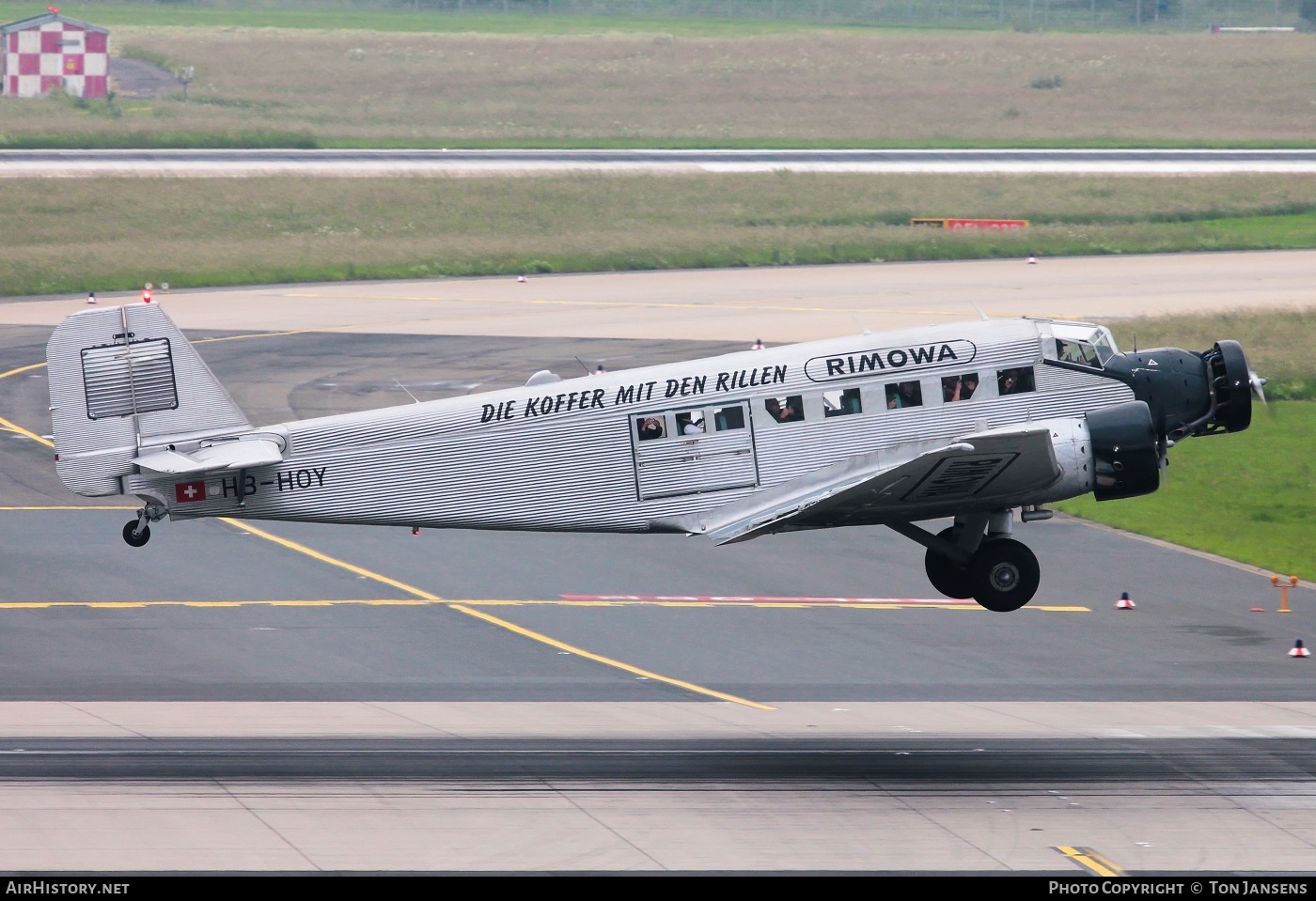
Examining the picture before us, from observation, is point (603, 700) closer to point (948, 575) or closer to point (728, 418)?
point (948, 575)

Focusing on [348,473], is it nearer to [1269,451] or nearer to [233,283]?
[1269,451]

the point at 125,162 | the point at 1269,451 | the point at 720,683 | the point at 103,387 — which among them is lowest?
the point at 720,683

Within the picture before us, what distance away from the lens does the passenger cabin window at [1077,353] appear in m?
31.5

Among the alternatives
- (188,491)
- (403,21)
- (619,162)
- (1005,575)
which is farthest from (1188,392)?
(403,21)

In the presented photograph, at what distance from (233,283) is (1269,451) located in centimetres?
5119

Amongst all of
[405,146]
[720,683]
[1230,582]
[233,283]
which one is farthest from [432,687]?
[405,146]

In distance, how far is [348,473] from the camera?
104 feet

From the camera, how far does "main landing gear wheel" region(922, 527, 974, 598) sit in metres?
33.3

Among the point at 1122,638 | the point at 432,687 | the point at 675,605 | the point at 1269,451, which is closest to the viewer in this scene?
the point at 432,687

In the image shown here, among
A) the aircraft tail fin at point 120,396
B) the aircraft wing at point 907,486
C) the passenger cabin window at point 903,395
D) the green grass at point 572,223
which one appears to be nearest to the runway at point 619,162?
the green grass at point 572,223

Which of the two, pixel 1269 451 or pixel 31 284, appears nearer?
pixel 1269 451

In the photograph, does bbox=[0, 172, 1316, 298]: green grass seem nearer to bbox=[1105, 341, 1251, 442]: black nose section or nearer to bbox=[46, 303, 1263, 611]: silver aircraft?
bbox=[46, 303, 1263, 611]: silver aircraft

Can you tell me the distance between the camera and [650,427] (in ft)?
103

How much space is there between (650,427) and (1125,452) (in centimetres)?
850
